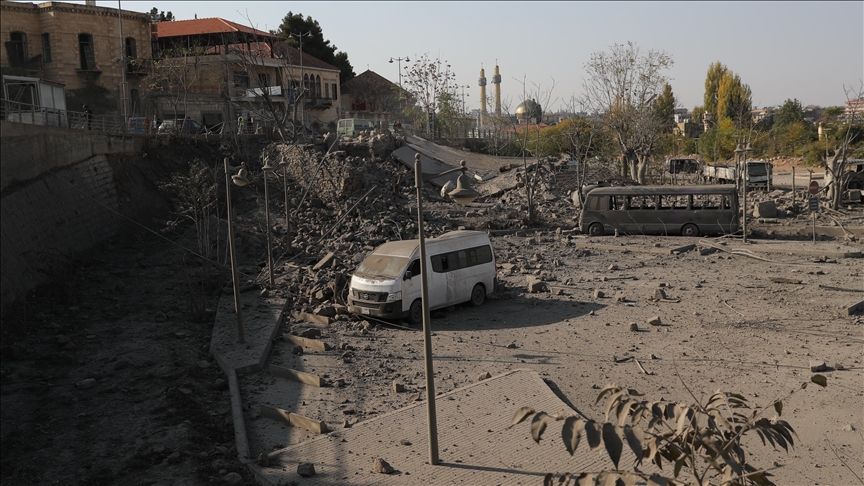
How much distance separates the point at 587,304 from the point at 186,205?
16.6m

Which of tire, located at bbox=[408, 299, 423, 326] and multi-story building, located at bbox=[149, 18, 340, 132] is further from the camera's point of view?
multi-story building, located at bbox=[149, 18, 340, 132]

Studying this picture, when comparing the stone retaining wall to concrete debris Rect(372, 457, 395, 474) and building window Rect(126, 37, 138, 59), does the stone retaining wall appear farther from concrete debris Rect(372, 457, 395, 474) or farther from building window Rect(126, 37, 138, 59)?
building window Rect(126, 37, 138, 59)

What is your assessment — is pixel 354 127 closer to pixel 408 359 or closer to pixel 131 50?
pixel 131 50

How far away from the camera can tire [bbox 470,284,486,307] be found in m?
17.8

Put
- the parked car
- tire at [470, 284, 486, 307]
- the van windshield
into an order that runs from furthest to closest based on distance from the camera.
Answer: the parked car, tire at [470, 284, 486, 307], the van windshield

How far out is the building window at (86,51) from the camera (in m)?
30.2

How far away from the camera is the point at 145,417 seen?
10797 millimetres

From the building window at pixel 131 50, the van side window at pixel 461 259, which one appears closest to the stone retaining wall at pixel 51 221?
the van side window at pixel 461 259

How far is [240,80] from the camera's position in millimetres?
50531

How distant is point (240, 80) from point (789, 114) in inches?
2063

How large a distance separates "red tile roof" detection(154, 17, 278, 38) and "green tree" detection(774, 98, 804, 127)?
163ft

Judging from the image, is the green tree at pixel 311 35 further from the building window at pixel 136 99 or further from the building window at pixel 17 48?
the building window at pixel 17 48

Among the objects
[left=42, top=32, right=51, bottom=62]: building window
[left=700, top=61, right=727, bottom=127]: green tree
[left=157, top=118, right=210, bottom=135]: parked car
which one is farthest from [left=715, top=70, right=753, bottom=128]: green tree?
[left=42, top=32, right=51, bottom=62]: building window

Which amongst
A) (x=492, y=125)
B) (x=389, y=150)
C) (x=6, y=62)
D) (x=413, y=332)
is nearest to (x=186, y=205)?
(x=6, y=62)
